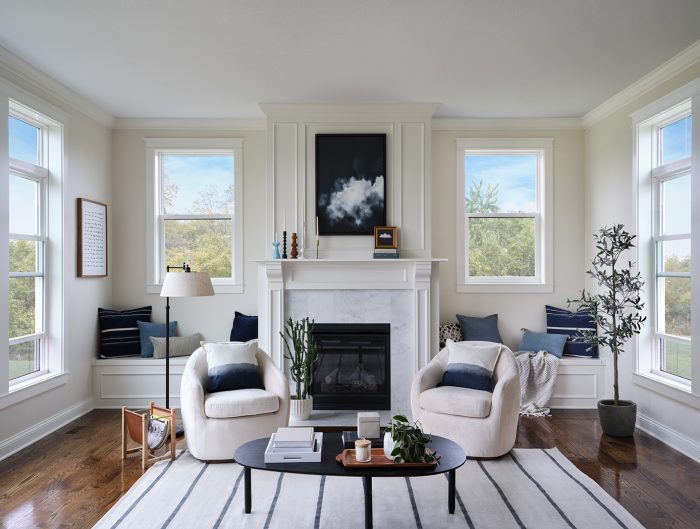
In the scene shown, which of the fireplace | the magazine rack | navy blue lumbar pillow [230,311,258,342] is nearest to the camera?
the magazine rack

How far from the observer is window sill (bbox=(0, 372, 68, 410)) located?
12.8 feet

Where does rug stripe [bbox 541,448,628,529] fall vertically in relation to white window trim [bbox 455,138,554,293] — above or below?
below

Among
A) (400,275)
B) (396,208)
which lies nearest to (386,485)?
(400,275)

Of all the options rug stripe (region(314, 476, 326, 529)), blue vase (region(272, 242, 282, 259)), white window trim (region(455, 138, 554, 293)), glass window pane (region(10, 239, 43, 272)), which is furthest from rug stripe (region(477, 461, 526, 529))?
glass window pane (region(10, 239, 43, 272))

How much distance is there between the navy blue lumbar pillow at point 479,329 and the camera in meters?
5.43

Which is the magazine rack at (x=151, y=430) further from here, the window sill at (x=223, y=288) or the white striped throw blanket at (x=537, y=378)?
the white striped throw blanket at (x=537, y=378)

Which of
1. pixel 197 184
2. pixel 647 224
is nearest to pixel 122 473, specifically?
pixel 197 184

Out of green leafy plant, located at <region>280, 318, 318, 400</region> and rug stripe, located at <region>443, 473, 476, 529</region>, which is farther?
green leafy plant, located at <region>280, 318, 318, 400</region>

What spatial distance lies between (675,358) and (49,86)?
543 centimetres

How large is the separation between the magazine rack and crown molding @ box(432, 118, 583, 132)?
12.3ft

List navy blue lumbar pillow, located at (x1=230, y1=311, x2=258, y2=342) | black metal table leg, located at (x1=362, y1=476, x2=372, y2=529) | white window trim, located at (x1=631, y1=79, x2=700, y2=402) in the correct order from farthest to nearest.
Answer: navy blue lumbar pillow, located at (x1=230, y1=311, x2=258, y2=342)
white window trim, located at (x1=631, y1=79, x2=700, y2=402)
black metal table leg, located at (x1=362, y1=476, x2=372, y2=529)

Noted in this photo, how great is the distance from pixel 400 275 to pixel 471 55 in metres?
1.99

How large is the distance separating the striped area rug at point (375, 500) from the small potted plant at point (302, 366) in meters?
1.13

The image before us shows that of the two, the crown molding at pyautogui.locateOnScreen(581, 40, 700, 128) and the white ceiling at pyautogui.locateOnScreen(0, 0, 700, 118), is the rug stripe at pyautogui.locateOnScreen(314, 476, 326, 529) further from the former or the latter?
the crown molding at pyautogui.locateOnScreen(581, 40, 700, 128)
